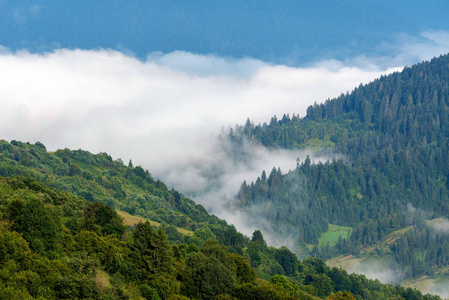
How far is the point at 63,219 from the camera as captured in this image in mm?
142625

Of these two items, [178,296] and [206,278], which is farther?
[206,278]

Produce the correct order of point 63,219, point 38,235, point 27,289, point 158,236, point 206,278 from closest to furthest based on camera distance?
point 27,289
point 38,235
point 206,278
point 158,236
point 63,219

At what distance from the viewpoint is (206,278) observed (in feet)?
396

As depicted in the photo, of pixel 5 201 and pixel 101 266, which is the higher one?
pixel 5 201

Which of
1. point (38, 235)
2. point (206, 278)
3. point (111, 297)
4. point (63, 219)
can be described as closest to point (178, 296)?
point (206, 278)

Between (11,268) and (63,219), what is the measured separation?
43.9 m

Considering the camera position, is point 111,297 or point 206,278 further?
point 206,278

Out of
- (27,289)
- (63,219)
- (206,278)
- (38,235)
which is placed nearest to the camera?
(27,289)

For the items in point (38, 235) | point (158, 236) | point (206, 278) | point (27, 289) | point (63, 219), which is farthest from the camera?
point (63, 219)

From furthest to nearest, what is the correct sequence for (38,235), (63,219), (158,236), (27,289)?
(63,219), (158,236), (38,235), (27,289)

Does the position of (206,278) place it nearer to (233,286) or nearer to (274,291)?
(233,286)

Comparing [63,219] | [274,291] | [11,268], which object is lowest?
[274,291]

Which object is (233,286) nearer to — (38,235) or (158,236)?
(158,236)

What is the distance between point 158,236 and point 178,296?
18353 mm
